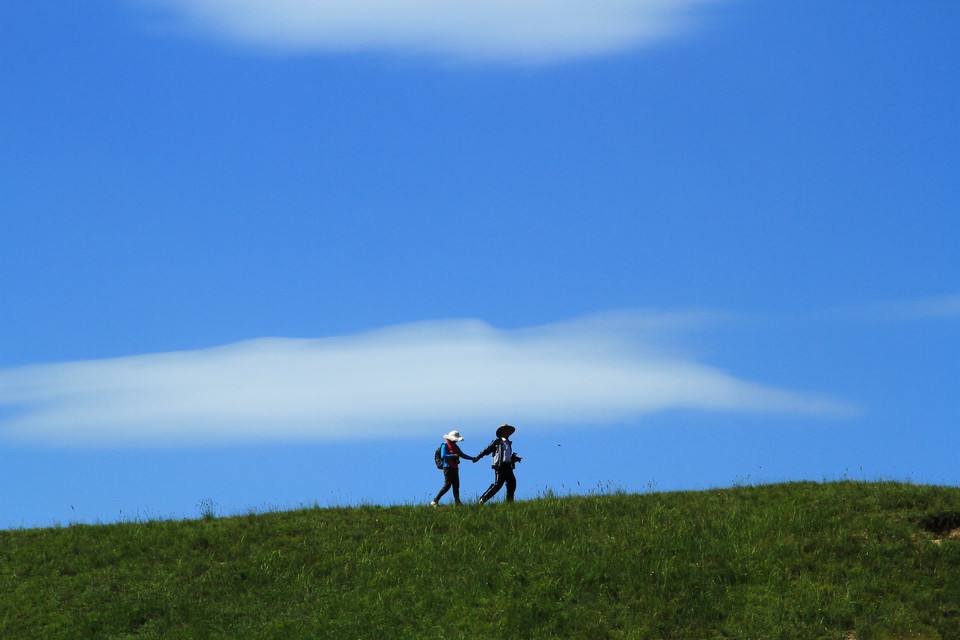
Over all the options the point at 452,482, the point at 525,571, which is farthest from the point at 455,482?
the point at 525,571

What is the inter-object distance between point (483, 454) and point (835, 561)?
34.4 feet

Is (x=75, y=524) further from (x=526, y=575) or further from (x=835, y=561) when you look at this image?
(x=835, y=561)

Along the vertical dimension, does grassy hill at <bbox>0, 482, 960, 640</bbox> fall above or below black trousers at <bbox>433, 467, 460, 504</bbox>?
below

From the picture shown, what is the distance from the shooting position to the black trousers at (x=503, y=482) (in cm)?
3731

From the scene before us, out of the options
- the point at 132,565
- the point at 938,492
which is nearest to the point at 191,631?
the point at 132,565

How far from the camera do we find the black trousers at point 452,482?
37.5 m

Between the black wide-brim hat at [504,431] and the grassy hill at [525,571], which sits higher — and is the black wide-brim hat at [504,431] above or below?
above

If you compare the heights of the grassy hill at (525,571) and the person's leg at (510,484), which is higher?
the person's leg at (510,484)

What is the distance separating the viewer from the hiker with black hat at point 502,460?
3722cm

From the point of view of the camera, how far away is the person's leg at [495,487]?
37.4m

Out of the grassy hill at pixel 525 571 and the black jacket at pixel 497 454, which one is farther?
the black jacket at pixel 497 454

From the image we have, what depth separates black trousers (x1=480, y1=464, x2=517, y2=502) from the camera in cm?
3731

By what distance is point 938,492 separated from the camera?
3641 centimetres

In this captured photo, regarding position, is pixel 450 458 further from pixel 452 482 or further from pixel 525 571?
pixel 525 571
